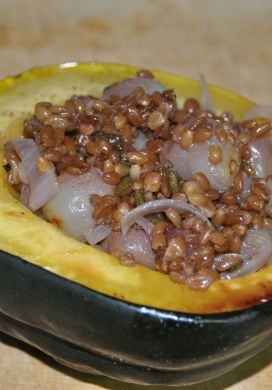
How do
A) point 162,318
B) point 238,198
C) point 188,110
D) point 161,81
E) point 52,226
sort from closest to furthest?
point 162,318, point 52,226, point 238,198, point 188,110, point 161,81

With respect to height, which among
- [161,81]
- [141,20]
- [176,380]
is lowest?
[176,380]

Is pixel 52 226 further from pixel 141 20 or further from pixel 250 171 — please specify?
pixel 141 20

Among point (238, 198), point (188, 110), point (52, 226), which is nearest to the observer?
point (52, 226)

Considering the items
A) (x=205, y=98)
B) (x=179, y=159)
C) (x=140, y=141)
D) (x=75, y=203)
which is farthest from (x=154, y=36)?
(x=75, y=203)

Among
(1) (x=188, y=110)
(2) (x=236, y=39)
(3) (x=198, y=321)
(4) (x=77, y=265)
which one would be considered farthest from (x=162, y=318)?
(2) (x=236, y=39)

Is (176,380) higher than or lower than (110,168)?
lower

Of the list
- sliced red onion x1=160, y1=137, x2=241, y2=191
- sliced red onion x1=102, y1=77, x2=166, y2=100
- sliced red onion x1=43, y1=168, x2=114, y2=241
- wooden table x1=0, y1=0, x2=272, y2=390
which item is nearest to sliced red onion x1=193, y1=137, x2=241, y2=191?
sliced red onion x1=160, y1=137, x2=241, y2=191

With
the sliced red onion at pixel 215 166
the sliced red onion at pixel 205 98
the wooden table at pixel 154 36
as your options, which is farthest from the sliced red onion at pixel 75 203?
the wooden table at pixel 154 36
